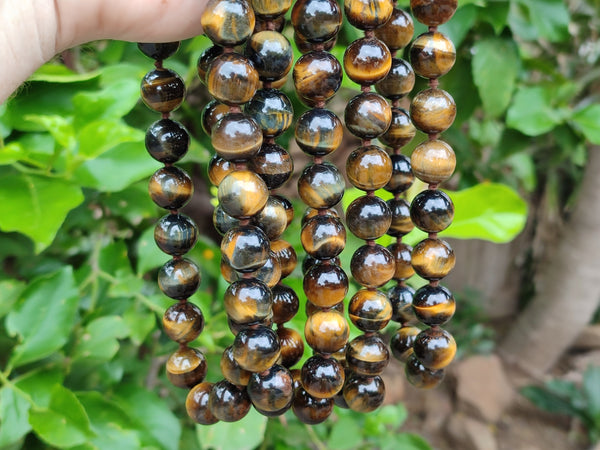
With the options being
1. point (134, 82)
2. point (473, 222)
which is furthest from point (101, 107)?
point (473, 222)

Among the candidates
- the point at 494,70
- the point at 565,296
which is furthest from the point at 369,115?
the point at 565,296

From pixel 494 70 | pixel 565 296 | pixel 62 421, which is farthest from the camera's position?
pixel 565 296

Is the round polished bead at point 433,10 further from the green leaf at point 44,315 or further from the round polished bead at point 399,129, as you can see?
the green leaf at point 44,315

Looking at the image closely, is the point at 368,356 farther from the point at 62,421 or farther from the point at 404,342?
the point at 62,421

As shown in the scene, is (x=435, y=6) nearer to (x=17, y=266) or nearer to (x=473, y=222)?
(x=473, y=222)

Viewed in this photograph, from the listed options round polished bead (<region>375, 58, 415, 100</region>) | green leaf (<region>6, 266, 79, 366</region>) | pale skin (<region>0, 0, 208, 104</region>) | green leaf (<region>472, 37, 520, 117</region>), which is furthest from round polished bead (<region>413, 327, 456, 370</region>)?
green leaf (<region>472, 37, 520, 117</region>)
